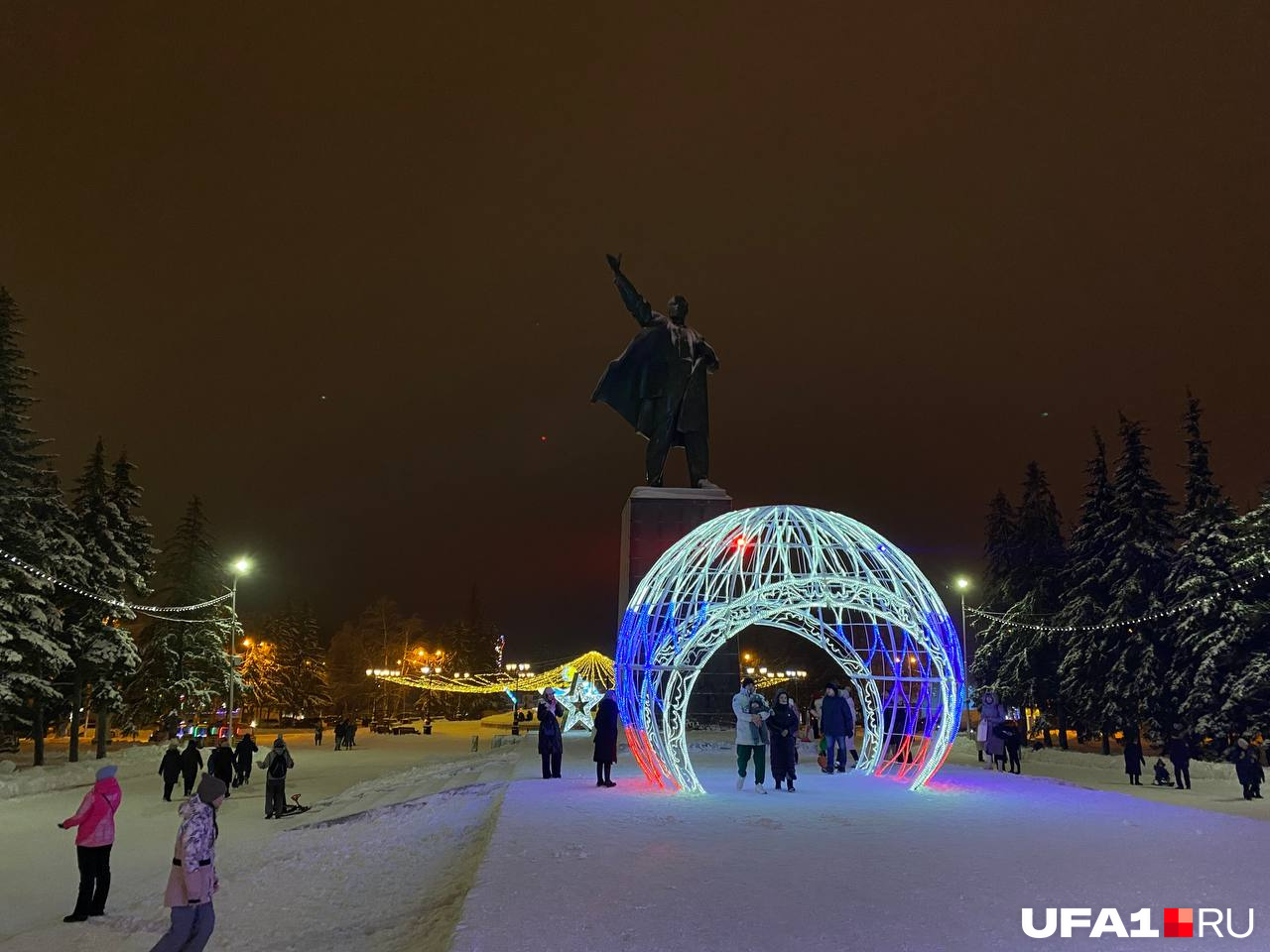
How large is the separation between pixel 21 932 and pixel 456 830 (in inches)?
156

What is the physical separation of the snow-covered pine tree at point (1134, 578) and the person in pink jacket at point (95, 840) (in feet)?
76.3

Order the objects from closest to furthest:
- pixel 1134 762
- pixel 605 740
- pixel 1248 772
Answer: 1. pixel 605 740
2. pixel 1248 772
3. pixel 1134 762

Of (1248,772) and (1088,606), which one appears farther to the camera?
(1088,606)

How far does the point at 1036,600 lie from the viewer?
1237 inches

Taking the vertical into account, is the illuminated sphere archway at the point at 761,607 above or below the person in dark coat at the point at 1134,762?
above

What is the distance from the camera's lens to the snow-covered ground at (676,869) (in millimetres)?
5570

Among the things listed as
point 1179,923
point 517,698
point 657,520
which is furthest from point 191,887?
point 517,698

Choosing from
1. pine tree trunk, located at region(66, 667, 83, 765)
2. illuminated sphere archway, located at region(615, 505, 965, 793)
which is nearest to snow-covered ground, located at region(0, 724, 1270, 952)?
illuminated sphere archway, located at region(615, 505, 965, 793)

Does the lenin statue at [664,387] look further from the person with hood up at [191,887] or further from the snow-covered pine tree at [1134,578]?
the person with hood up at [191,887]

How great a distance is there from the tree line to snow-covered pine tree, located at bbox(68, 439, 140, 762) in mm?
26475

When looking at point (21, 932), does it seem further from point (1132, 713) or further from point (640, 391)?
point (1132, 713)

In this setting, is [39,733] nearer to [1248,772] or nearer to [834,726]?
[834,726]

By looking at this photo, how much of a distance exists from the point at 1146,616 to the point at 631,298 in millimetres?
16511

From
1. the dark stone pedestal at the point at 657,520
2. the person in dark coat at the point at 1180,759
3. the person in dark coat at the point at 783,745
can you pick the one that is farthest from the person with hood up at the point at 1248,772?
the dark stone pedestal at the point at 657,520
